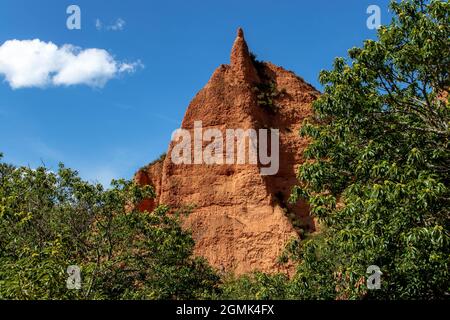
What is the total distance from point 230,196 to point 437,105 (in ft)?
56.2

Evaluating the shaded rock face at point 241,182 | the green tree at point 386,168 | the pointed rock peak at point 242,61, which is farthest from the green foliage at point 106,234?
the pointed rock peak at point 242,61

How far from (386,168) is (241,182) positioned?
60.1ft

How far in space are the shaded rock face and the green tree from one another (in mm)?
13551

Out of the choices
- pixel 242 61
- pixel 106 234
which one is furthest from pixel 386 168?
pixel 242 61

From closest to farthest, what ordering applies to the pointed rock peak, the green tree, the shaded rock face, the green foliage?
the green tree, the green foliage, the shaded rock face, the pointed rock peak

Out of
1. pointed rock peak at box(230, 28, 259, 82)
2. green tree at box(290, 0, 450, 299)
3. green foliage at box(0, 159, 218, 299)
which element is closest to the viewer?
green tree at box(290, 0, 450, 299)

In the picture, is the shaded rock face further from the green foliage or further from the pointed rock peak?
the green foliage

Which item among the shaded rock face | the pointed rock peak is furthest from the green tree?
the pointed rock peak

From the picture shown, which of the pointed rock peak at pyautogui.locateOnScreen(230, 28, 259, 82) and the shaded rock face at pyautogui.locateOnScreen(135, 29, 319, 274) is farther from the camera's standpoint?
the pointed rock peak at pyautogui.locateOnScreen(230, 28, 259, 82)

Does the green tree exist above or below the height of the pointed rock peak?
below

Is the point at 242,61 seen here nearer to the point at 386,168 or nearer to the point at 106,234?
the point at 106,234

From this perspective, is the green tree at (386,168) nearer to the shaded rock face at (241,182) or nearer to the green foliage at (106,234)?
the green foliage at (106,234)

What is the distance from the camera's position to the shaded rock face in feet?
85.2

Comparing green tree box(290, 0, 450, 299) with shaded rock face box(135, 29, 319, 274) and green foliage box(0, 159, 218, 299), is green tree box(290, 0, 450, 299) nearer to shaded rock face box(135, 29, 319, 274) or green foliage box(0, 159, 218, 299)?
green foliage box(0, 159, 218, 299)
